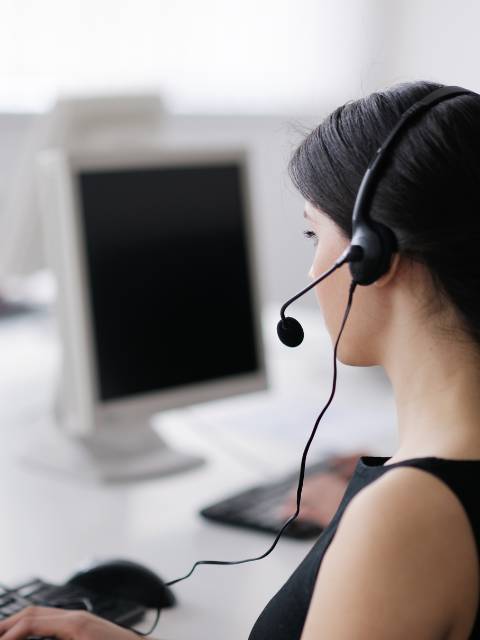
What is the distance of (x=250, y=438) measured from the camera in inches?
66.6

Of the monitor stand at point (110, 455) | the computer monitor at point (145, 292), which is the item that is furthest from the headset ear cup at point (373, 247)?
the monitor stand at point (110, 455)

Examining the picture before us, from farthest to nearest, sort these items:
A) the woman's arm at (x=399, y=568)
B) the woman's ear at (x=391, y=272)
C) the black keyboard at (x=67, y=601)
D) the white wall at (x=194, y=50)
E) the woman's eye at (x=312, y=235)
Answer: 1. the white wall at (x=194, y=50)
2. the black keyboard at (x=67, y=601)
3. the woman's eye at (x=312, y=235)
4. the woman's ear at (x=391, y=272)
5. the woman's arm at (x=399, y=568)

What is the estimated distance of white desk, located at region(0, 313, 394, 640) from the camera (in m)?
1.05

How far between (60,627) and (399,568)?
1.33 feet

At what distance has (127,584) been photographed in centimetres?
101

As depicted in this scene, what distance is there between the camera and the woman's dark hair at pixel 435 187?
669 millimetres

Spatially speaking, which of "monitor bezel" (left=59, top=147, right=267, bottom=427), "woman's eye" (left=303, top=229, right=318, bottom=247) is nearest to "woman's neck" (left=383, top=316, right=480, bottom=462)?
"woman's eye" (left=303, top=229, right=318, bottom=247)

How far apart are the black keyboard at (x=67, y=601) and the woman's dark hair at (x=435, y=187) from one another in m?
0.52

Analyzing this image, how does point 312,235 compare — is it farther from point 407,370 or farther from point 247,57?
point 247,57

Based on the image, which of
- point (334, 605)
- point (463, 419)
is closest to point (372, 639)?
point (334, 605)

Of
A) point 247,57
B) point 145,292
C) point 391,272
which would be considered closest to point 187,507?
point 145,292

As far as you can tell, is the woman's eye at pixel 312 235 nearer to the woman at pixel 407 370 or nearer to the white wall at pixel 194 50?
the woman at pixel 407 370

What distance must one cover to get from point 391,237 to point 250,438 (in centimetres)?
105

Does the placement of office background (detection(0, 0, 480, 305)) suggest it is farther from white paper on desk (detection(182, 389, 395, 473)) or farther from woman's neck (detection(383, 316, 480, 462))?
woman's neck (detection(383, 316, 480, 462))
